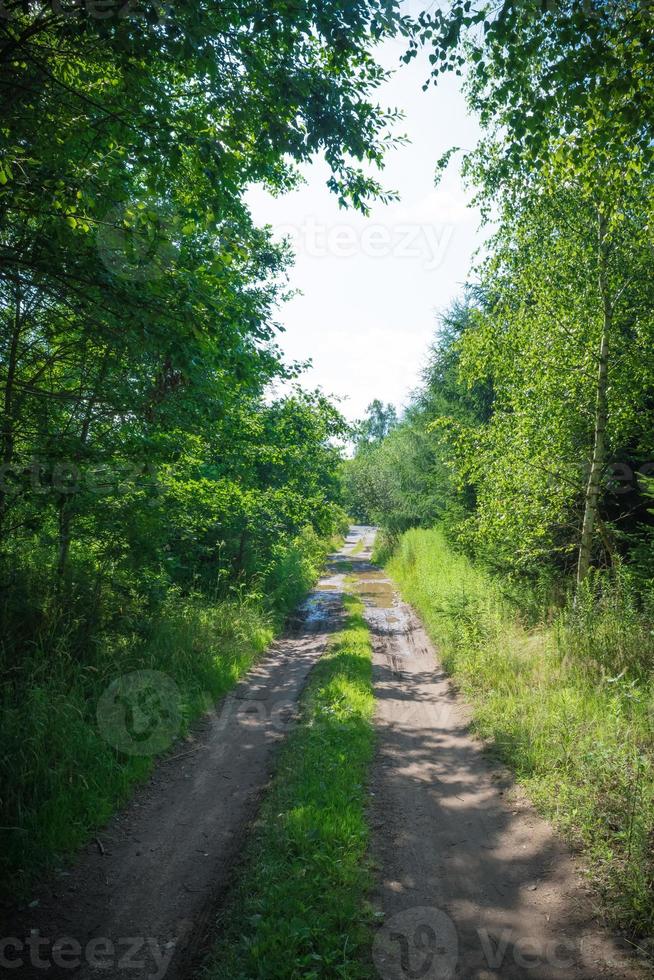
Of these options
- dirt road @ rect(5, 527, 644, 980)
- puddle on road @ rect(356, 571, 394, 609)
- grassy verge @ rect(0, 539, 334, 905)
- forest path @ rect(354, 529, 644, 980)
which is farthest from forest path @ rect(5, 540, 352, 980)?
puddle on road @ rect(356, 571, 394, 609)

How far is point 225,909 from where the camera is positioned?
3.87m

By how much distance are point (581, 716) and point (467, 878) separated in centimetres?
260

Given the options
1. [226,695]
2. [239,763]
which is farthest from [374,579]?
[239,763]

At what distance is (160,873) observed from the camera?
4.31 m

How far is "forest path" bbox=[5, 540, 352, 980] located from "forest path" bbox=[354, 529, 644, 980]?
1358 mm

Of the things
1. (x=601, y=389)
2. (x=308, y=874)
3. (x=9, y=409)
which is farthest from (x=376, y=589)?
(x=308, y=874)

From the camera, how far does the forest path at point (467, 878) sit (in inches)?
135

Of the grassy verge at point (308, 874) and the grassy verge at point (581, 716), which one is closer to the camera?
the grassy verge at point (308, 874)

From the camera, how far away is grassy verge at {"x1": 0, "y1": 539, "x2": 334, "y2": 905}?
441 cm

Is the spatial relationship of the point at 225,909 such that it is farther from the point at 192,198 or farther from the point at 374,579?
the point at 374,579

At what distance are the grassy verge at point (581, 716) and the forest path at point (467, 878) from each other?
0.27m

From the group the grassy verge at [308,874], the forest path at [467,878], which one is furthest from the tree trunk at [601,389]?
the grassy verge at [308,874]

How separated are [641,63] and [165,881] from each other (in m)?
7.40

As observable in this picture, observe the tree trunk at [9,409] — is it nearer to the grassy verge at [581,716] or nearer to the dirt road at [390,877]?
the dirt road at [390,877]
